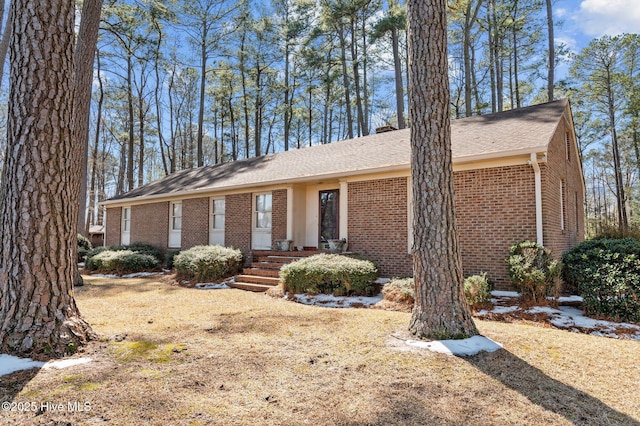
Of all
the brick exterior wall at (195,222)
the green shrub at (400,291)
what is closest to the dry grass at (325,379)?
the green shrub at (400,291)

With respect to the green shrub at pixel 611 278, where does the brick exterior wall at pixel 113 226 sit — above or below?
above

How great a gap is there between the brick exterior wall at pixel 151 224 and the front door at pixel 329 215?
→ 693cm

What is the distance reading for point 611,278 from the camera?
19.0 ft

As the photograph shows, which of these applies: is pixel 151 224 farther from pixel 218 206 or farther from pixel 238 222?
pixel 238 222

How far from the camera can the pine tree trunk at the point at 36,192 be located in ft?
11.1

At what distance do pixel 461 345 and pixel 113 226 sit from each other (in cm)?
1752

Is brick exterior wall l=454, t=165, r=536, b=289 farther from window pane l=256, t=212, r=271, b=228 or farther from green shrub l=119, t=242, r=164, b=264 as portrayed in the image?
green shrub l=119, t=242, r=164, b=264

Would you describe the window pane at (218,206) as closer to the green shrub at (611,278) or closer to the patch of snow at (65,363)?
the patch of snow at (65,363)

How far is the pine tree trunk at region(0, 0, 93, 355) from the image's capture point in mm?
3373

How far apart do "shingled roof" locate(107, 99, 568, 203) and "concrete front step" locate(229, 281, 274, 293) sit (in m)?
3.22

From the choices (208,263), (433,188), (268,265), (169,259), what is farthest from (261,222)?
(433,188)

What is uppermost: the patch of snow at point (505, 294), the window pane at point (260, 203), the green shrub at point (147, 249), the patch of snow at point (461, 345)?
the window pane at point (260, 203)

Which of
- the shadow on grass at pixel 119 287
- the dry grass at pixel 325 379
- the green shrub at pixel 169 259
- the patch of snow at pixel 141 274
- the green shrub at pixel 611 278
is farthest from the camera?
the green shrub at pixel 169 259

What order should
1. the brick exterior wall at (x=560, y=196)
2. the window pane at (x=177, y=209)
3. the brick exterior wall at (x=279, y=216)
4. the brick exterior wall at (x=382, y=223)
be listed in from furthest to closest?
the window pane at (x=177, y=209) → the brick exterior wall at (x=279, y=216) → the brick exterior wall at (x=382, y=223) → the brick exterior wall at (x=560, y=196)
